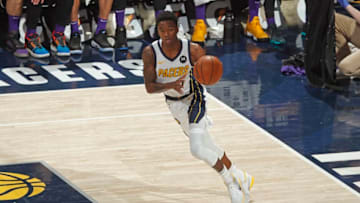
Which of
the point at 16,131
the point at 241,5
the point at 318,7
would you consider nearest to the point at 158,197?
the point at 16,131

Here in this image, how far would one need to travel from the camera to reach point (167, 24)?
6281mm

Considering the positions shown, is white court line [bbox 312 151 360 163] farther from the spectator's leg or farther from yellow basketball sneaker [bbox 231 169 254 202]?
the spectator's leg

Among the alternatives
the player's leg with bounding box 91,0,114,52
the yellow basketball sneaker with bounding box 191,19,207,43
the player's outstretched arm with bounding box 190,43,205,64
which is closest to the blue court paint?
the player's outstretched arm with bounding box 190,43,205,64

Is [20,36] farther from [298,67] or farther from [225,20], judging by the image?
[298,67]

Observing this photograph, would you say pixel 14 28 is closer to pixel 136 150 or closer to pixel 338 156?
pixel 136 150

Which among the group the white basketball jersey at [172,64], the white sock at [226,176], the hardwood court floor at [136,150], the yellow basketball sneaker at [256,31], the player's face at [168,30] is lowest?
the hardwood court floor at [136,150]

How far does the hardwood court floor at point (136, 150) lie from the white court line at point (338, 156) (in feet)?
0.83

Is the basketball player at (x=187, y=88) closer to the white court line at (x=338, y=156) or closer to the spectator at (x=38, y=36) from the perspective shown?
the white court line at (x=338, y=156)

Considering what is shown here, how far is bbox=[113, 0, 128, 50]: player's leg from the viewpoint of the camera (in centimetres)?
1246

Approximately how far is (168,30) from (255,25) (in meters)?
7.06

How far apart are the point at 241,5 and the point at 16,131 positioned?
20.7 feet

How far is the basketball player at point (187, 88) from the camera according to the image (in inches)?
252

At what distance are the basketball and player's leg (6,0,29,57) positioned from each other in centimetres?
635

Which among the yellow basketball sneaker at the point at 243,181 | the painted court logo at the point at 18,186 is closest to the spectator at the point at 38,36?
the painted court logo at the point at 18,186
